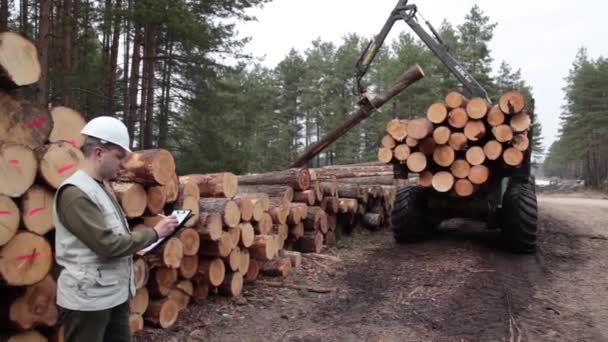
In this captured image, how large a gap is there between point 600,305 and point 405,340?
2.65m

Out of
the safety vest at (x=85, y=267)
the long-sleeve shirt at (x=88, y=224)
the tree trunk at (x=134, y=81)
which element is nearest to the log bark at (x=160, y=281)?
the safety vest at (x=85, y=267)

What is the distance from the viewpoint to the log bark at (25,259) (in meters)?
3.38

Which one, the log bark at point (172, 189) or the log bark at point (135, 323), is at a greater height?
the log bark at point (172, 189)

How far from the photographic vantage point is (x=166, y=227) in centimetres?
268

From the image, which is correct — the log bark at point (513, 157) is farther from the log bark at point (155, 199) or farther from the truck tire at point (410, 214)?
the log bark at point (155, 199)

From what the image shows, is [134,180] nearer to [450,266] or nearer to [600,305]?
[450,266]

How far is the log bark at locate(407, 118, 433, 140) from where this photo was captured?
7461 millimetres

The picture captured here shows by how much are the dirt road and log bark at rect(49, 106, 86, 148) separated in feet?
6.44

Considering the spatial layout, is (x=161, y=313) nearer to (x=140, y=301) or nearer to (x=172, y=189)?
(x=140, y=301)

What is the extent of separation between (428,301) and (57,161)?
419 centimetres

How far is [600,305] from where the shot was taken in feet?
18.2

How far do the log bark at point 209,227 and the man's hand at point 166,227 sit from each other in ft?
8.66

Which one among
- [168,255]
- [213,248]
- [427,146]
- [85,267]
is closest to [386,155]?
[427,146]

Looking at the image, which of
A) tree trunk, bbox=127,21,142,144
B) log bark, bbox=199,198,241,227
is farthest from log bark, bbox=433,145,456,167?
tree trunk, bbox=127,21,142,144
